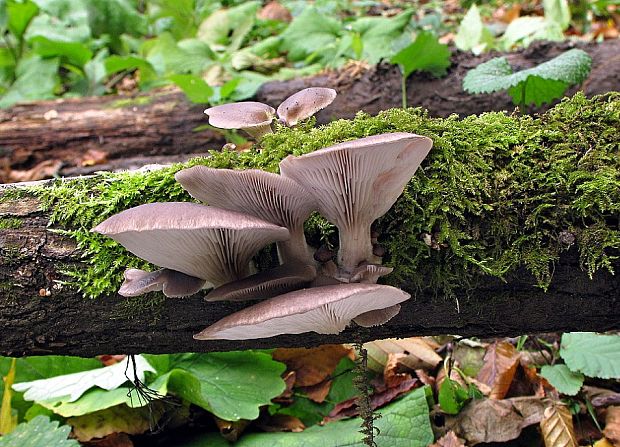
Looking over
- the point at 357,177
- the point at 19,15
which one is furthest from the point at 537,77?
the point at 19,15

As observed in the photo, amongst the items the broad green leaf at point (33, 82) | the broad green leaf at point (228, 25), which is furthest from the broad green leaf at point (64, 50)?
the broad green leaf at point (228, 25)

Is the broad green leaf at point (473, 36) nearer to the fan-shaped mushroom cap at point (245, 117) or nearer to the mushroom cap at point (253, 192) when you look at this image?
the fan-shaped mushroom cap at point (245, 117)

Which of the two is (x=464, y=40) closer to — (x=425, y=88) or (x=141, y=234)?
(x=425, y=88)

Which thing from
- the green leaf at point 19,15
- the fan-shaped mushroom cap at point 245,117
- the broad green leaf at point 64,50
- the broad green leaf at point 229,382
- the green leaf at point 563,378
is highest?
the green leaf at point 19,15

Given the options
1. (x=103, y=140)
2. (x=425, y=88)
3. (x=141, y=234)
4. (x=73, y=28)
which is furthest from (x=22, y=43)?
(x=141, y=234)

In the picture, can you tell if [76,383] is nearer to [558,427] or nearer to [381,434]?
[381,434]

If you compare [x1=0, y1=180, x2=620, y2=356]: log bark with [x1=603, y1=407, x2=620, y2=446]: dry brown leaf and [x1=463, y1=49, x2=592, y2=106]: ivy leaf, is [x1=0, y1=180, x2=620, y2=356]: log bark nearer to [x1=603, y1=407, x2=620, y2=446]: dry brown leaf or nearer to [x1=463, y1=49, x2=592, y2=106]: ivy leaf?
[x1=603, y1=407, x2=620, y2=446]: dry brown leaf

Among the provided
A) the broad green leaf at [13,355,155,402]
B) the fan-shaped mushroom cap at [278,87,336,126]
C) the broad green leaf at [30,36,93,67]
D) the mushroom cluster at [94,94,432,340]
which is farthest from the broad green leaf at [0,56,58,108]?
the mushroom cluster at [94,94,432,340]
